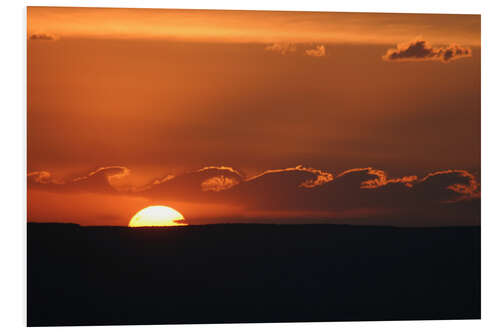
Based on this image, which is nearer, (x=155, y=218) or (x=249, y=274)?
(x=155, y=218)

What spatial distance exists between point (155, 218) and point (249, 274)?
3.35 feet

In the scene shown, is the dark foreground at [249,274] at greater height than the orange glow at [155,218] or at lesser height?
lesser

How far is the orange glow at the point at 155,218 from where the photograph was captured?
8039 mm

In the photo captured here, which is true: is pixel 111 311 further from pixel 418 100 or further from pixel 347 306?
pixel 418 100

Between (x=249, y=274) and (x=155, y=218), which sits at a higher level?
(x=155, y=218)

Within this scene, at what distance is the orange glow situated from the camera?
8.04 meters

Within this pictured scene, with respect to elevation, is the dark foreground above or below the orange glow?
below

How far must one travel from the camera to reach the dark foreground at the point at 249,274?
797 centimetres

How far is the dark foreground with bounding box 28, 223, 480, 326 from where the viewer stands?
26.2 ft

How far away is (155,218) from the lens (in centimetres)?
805

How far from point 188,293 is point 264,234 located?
35.2 inches

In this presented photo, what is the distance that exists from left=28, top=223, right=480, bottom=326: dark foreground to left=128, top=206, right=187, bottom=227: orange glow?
64 mm

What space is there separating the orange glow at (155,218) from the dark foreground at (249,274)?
64mm

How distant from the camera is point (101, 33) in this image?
8.04m
